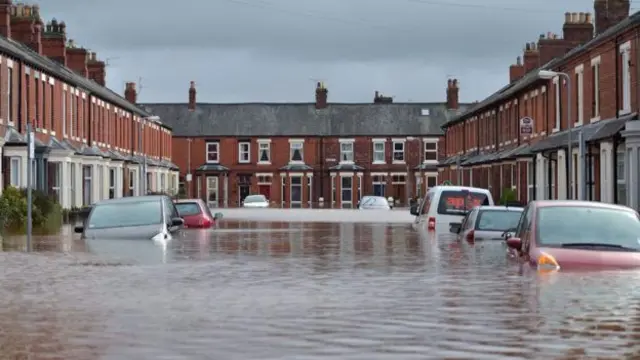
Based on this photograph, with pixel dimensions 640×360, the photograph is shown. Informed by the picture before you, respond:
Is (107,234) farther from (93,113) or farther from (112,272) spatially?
(93,113)

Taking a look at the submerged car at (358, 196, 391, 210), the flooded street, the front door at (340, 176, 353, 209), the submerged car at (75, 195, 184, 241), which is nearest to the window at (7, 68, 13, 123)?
the submerged car at (75, 195, 184, 241)

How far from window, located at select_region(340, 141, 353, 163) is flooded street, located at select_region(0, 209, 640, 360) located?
287 ft

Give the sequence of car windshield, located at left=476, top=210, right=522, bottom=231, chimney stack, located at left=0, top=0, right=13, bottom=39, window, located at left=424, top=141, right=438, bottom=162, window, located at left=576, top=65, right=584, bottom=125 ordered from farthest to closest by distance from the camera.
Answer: window, located at left=424, top=141, right=438, bottom=162 < chimney stack, located at left=0, top=0, right=13, bottom=39 < window, located at left=576, top=65, right=584, bottom=125 < car windshield, located at left=476, top=210, right=522, bottom=231

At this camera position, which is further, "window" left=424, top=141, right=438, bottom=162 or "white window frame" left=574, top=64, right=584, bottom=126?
"window" left=424, top=141, right=438, bottom=162

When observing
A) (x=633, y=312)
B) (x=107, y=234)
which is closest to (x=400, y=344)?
(x=633, y=312)

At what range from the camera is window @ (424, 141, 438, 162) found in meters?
112

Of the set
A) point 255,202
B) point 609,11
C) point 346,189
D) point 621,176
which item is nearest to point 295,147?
point 346,189

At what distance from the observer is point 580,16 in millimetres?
62094

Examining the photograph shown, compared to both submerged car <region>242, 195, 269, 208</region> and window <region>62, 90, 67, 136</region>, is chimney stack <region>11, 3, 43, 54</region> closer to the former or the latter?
window <region>62, 90, 67, 136</region>

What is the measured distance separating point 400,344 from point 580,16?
174 ft

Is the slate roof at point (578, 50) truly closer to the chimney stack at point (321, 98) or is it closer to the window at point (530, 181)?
the window at point (530, 181)

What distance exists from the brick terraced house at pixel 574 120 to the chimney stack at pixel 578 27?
0.05 m

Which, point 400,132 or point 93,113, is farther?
point 400,132

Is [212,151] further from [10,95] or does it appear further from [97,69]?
[10,95]
